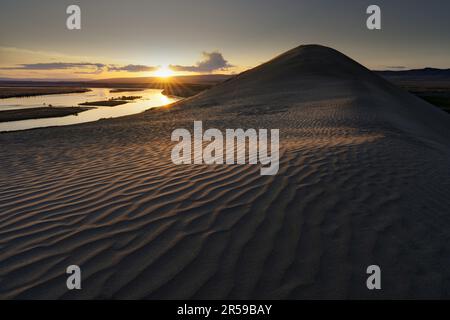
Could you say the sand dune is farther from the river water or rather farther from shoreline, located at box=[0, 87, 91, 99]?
shoreline, located at box=[0, 87, 91, 99]

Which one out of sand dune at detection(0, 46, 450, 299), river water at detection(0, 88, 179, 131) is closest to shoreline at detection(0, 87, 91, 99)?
river water at detection(0, 88, 179, 131)

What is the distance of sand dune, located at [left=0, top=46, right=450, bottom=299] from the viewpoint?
2578 mm

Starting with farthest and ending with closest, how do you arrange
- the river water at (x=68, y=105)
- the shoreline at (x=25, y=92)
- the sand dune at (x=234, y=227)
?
the shoreline at (x=25, y=92) < the river water at (x=68, y=105) < the sand dune at (x=234, y=227)

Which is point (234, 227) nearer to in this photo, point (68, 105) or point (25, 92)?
point (68, 105)

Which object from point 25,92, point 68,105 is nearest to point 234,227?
point 68,105

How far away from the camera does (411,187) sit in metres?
4.48

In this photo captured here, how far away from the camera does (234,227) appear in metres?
3.37

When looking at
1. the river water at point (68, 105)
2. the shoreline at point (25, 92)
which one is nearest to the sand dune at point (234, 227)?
the river water at point (68, 105)

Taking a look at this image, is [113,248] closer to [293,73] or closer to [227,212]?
[227,212]

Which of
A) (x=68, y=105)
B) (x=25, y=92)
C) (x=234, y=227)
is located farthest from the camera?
(x=25, y=92)

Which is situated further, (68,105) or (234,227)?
(68,105)

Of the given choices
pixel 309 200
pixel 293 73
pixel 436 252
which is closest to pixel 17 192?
pixel 309 200

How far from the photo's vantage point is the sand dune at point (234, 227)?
258 centimetres

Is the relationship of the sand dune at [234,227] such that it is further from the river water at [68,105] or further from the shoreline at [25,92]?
the shoreline at [25,92]
